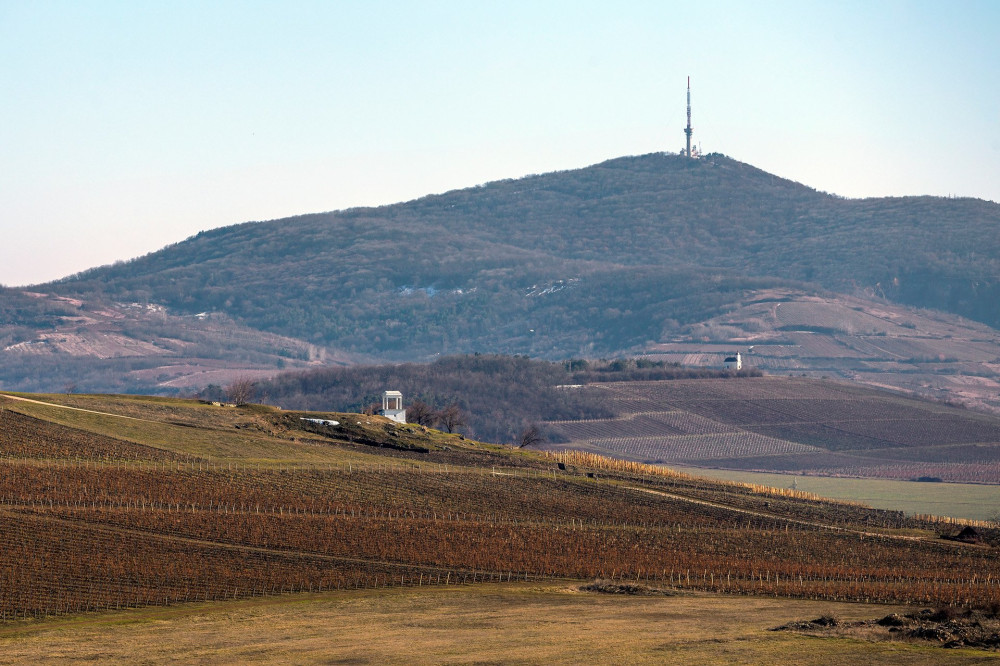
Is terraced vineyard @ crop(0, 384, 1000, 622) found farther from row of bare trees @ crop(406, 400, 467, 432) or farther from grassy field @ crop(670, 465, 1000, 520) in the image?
row of bare trees @ crop(406, 400, 467, 432)

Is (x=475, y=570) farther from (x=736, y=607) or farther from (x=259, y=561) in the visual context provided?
(x=736, y=607)

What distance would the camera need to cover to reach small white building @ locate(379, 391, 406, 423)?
163750mm

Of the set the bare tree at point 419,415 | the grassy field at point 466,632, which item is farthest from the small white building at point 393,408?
the grassy field at point 466,632

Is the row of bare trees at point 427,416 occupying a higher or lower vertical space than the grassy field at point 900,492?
higher

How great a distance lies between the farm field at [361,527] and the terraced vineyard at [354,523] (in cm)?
20

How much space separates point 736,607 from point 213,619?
2236 cm

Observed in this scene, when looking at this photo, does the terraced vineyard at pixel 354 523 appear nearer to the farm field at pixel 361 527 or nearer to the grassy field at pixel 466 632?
the farm field at pixel 361 527

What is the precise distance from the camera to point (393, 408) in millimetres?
187250

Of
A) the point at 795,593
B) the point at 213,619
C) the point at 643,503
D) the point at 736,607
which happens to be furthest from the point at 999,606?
the point at 643,503

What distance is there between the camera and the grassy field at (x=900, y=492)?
470ft

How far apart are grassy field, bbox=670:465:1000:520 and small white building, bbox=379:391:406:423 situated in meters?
38.3

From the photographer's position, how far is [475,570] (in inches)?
3081

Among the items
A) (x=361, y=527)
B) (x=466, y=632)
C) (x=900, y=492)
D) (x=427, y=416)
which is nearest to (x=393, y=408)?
(x=427, y=416)

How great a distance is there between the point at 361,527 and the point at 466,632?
3235cm
